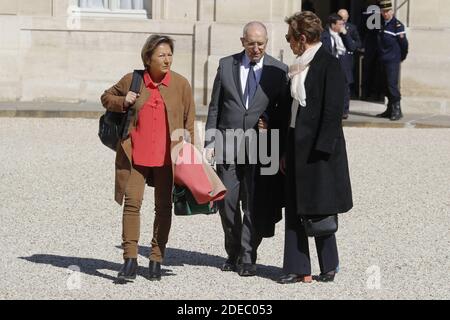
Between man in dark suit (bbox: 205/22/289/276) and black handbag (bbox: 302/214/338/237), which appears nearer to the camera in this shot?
black handbag (bbox: 302/214/338/237)

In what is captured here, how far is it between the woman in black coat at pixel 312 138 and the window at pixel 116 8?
11888 mm

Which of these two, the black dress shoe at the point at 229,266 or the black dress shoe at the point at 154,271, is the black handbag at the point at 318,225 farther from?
the black dress shoe at the point at 154,271

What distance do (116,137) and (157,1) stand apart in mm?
11541

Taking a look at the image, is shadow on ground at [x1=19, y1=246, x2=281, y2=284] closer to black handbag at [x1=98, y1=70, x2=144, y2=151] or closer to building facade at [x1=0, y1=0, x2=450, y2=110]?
black handbag at [x1=98, y1=70, x2=144, y2=151]

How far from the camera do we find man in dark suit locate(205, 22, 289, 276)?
31.0 feet

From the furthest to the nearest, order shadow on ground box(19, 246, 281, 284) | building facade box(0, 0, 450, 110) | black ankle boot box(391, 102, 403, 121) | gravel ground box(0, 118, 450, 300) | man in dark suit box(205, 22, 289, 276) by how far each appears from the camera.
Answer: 1. building facade box(0, 0, 450, 110)
2. black ankle boot box(391, 102, 403, 121)
3. shadow on ground box(19, 246, 281, 284)
4. man in dark suit box(205, 22, 289, 276)
5. gravel ground box(0, 118, 450, 300)

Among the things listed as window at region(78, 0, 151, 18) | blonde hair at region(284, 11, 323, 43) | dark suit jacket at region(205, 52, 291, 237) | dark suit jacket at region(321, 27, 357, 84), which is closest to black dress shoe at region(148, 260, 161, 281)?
dark suit jacket at region(205, 52, 291, 237)

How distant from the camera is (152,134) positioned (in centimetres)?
912


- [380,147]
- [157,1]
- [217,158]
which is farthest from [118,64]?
[217,158]

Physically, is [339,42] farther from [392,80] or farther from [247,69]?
[247,69]

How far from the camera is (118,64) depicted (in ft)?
66.9

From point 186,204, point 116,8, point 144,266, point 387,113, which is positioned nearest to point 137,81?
point 186,204

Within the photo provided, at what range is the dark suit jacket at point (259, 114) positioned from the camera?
372 inches

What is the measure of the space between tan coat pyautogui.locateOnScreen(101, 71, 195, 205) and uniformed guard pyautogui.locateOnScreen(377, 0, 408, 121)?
976 centimetres
